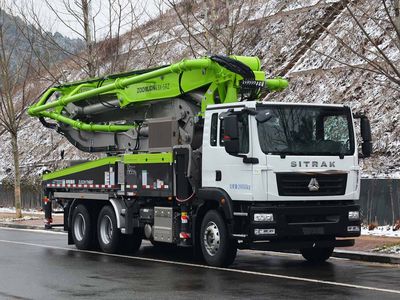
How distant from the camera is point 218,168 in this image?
14.0m

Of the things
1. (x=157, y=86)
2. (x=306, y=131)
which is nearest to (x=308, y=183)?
(x=306, y=131)

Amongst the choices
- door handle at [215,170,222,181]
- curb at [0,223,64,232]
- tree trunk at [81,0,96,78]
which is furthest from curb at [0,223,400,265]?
tree trunk at [81,0,96,78]

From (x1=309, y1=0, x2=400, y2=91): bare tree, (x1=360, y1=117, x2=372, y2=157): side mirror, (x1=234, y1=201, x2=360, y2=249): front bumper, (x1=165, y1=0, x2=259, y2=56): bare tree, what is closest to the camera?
(x1=234, y1=201, x2=360, y2=249): front bumper

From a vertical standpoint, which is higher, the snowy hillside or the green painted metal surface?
the snowy hillside

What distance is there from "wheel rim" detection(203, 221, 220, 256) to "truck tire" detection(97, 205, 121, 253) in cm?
319

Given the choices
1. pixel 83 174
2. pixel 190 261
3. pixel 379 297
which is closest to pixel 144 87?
pixel 83 174

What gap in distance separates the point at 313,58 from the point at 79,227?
18101 millimetres

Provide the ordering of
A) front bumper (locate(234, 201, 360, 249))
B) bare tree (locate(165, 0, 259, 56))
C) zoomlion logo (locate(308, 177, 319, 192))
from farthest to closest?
bare tree (locate(165, 0, 259, 56)), zoomlion logo (locate(308, 177, 319, 192)), front bumper (locate(234, 201, 360, 249))

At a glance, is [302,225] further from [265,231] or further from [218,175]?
[218,175]

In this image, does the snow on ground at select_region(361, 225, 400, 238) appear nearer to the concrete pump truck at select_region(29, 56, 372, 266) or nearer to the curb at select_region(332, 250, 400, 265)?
the curb at select_region(332, 250, 400, 265)

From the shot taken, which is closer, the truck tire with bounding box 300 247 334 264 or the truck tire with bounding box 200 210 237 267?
the truck tire with bounding box 200 210 237 267

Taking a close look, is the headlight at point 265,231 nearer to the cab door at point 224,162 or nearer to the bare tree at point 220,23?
the cab door at point 224,162

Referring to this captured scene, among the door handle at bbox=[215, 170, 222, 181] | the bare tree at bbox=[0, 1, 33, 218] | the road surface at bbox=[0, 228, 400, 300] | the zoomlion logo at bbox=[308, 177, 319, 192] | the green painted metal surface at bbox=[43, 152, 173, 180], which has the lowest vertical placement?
the road surface at bbox=[0, 228, 400, 300]

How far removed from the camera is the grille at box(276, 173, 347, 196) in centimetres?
1347
